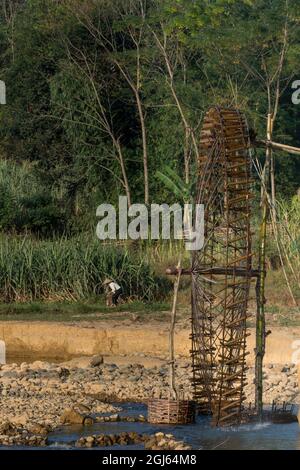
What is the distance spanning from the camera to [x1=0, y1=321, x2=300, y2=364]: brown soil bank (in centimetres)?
1708

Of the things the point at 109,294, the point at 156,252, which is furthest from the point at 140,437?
the point at 156,252

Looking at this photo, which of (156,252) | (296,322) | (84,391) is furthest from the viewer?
(156,252)

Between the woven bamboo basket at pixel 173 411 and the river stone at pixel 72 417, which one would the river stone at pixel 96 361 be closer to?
the river stone at pixel 72 417

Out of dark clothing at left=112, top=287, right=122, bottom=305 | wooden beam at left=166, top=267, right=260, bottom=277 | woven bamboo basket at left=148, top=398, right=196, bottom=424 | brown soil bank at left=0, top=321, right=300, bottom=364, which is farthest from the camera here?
dark clothing at left=112, top=287, right=122, bottom=305

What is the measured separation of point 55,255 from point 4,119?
326 inches

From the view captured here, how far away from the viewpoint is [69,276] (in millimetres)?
19906

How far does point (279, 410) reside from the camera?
13.0 metres

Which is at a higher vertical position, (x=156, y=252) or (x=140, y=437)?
(x=156, y=252)

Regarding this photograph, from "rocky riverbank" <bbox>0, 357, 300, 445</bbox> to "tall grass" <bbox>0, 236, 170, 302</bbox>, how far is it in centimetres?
395

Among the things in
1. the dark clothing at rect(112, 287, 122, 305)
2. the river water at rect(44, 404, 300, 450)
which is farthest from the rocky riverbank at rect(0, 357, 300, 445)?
the dark clothing at rect(112, 287, 122, 305)

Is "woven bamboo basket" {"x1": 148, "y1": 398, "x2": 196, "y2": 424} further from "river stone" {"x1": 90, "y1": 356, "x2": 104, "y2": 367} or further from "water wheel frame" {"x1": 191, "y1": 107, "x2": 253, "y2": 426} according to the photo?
"river stone" {"x1": 90, "y1": 356, "x2": 104, "y2": 367}

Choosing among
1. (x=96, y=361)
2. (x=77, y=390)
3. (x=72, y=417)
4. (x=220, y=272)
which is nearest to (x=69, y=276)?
(x=96, y=361)

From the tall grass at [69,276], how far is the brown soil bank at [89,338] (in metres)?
1.96
